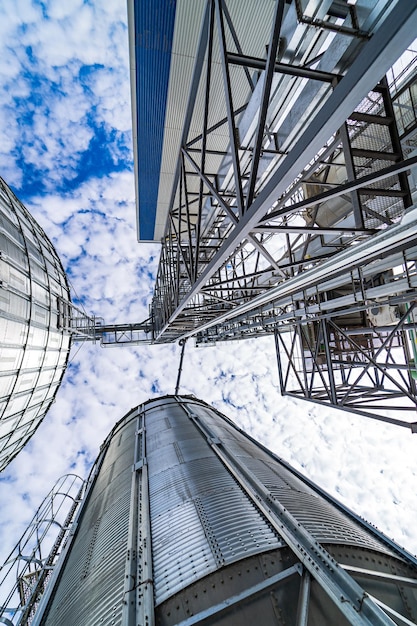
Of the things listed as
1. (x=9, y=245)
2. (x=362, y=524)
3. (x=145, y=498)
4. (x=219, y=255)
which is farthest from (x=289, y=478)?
(x=9, y=245)

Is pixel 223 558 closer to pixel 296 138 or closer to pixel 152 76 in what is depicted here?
pixel 296 138

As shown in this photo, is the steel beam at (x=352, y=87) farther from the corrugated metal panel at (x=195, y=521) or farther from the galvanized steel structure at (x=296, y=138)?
the corrugated metal panel at (x=195, y=521)

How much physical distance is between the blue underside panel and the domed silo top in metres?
6.09

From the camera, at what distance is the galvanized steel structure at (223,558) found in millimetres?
3738

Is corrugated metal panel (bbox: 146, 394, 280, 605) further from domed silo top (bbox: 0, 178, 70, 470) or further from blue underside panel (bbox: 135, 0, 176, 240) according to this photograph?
blue underside panel (bbox: 135, 0, 176, 240)

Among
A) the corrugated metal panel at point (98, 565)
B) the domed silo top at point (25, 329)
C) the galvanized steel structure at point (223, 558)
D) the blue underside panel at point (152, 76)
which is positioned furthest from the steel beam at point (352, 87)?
the domed silo top at point (25, 329)

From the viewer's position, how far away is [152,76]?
1023 cm

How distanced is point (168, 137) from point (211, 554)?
44.2 feet

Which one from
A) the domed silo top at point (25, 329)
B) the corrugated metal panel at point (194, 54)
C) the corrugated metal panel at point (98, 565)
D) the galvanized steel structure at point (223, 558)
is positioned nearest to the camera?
the galvanized steel structure at point (223, 558)

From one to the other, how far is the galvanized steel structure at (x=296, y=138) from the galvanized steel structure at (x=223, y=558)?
447cm

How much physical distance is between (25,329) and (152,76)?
9.88 metres

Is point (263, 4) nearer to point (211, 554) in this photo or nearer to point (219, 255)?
point (219, 255)

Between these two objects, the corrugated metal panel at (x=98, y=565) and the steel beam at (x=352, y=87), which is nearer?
the steel beam at (x=352, y=87)

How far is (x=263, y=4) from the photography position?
8.23 metres
